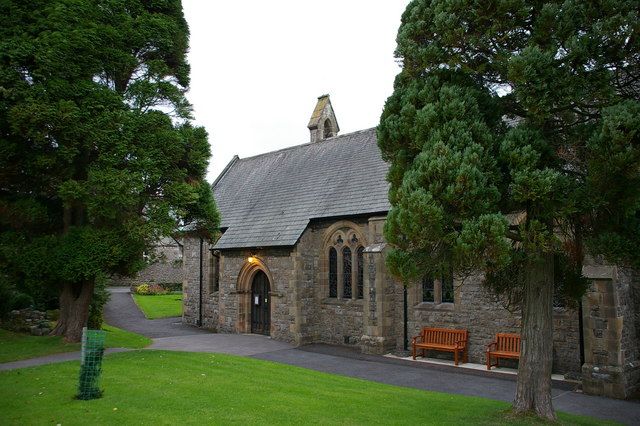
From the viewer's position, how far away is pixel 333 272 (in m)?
19.1

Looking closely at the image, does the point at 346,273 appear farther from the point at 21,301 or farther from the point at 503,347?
the point at 21,301

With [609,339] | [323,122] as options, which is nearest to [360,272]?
[609,339]

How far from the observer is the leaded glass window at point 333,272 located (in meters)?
18.9

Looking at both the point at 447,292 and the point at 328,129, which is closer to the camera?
the point at 447,292

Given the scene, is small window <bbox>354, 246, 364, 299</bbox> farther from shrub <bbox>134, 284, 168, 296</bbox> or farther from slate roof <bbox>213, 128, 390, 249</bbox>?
shrub <bbox>134, 284, 168, 296</bbox>

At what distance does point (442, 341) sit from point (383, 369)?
8.27ft

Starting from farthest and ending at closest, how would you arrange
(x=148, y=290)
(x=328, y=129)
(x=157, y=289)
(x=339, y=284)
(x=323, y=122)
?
(x=157, y=289)
(x=148, y=290)
(x=328, y=129)
(x=323, y=122)
(x=339, y=284)

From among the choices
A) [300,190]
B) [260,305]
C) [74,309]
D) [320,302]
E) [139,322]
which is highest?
[300,190]

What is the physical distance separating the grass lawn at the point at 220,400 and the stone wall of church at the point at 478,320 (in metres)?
4.18

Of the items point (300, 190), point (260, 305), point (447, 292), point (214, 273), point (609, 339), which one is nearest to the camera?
point (609, 339)

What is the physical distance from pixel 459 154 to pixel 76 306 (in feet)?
40.8

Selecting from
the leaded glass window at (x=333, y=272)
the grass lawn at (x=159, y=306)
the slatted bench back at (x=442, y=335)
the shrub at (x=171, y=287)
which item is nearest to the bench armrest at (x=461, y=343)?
the slatted bench back at (x=442, y=335)

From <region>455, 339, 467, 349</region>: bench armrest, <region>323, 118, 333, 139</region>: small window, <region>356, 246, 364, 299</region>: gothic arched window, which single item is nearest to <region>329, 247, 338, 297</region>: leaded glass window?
<region>356, 246, 364, 299</region>: gothic arched window

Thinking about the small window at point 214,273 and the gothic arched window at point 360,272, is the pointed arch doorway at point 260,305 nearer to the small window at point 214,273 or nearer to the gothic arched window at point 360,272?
the small window at point 214,273
